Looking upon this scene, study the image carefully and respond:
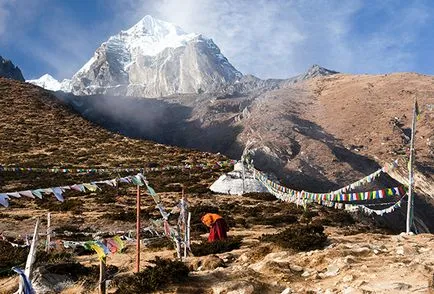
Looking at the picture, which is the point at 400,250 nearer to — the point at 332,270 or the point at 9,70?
the point at 332,270

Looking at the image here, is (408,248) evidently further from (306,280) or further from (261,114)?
(261,114)

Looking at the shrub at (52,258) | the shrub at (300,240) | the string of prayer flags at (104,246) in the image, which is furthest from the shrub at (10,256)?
the shrub at (300,240)

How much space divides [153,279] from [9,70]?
12698 centimetres

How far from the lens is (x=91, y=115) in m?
90.9

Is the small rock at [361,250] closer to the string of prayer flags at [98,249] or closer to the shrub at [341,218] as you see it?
the string of prayer flags at [98,249]

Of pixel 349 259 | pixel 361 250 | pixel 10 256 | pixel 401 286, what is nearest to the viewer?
pixel 401 286

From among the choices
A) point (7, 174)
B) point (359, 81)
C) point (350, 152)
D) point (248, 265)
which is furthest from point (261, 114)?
point (248, 265)

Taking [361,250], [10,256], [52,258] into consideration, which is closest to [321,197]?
[361,250]

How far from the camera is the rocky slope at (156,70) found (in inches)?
6068

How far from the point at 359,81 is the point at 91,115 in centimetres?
5787

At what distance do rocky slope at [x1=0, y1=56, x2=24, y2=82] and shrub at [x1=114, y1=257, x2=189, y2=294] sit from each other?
12123 cm

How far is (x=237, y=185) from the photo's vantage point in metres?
31.3

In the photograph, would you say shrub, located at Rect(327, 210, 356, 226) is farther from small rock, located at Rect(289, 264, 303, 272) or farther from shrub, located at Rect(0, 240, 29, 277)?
shrub, located at Rect(0, 240, 29, 277)

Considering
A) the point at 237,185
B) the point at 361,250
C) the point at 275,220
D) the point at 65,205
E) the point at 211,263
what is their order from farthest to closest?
1. the point at 237,185
2. the point at 65,205
3. the point at 275,220
4. the point at 211,263
5. the point at 361,250
